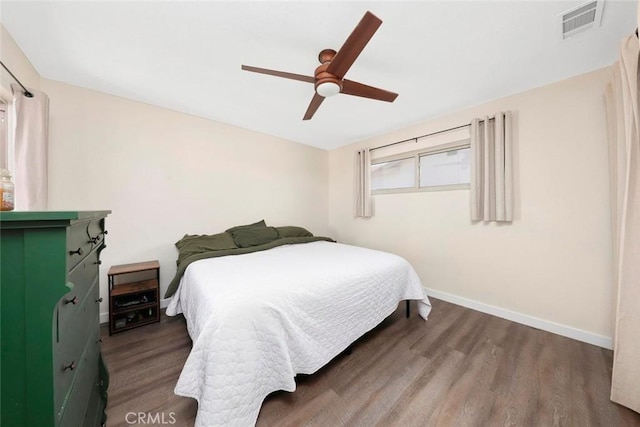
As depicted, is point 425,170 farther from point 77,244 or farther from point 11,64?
point 11,64

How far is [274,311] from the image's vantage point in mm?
1343

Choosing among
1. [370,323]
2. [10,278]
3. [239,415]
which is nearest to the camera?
[10,278]

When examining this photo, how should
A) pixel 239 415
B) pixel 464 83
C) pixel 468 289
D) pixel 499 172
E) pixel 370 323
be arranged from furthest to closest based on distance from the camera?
pixel 468 289
pixel 499 172
pixel 464 83
pixel 370 323
pixel 239 415

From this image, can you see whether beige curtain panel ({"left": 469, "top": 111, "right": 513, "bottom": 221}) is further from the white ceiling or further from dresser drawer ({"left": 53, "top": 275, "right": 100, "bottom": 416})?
dresser drawer ({"left": 53, "top": 275, "right": 100, "bottom": 416})

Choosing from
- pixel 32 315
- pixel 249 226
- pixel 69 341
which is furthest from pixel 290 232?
pixel 32 315

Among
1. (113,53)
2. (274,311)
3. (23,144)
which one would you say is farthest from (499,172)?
(23,144)

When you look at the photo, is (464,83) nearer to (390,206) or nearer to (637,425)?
(390,206)

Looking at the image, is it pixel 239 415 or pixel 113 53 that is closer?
pixel 239 415

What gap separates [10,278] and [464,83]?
3.04 meters

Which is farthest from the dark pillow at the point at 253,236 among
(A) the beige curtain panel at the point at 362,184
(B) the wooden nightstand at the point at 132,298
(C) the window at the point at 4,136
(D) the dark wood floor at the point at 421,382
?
(C) the window at the point at 4,136

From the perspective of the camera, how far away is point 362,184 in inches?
147

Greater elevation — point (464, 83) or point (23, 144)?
point (464, 83)

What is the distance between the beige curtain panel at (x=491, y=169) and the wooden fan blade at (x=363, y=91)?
135 cm

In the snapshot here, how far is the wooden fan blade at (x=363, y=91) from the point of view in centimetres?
167
